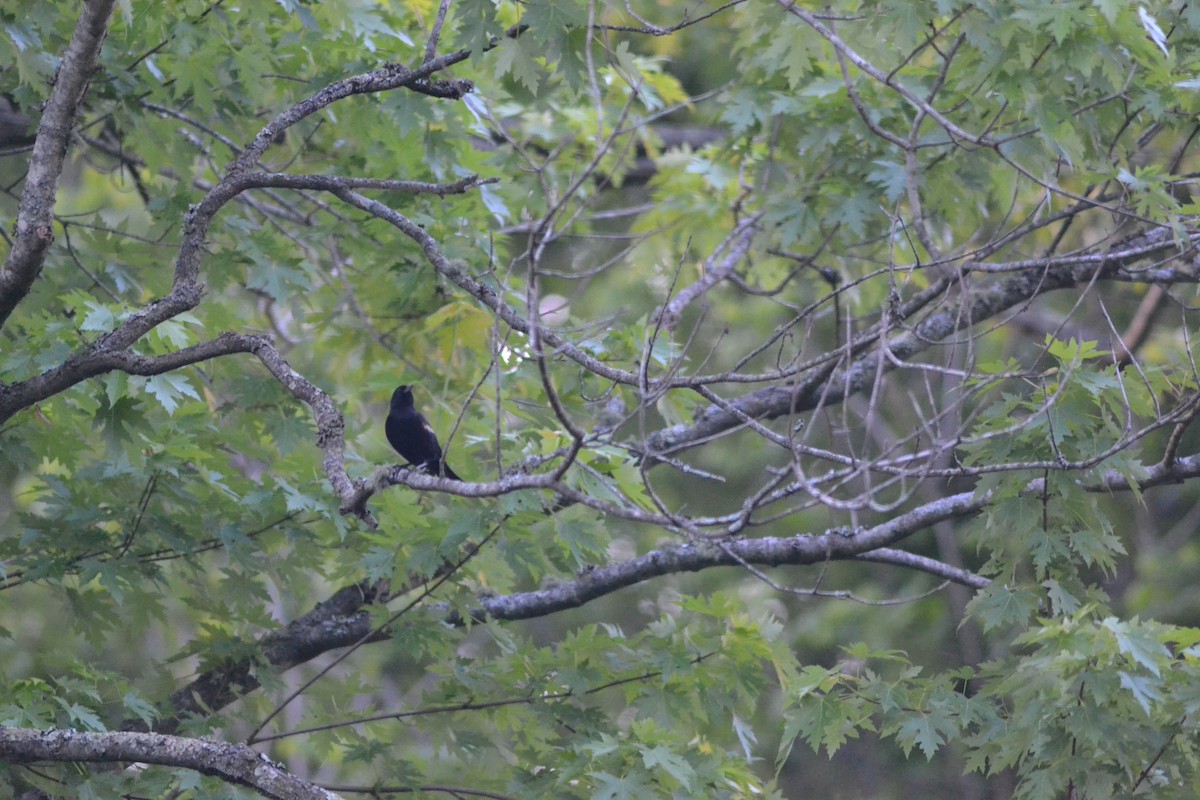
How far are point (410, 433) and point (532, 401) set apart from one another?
1.84 metres

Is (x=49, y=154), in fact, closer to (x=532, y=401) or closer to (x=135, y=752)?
(x=135, y=752)

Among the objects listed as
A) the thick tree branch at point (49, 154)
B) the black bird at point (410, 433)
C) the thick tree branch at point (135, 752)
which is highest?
the thick tree branch at point (49, 154)

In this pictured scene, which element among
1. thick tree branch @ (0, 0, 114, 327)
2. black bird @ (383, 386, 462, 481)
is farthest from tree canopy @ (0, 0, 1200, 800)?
black bird @ (383, 386, 462, 481)

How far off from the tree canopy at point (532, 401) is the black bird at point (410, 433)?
368 millimetres

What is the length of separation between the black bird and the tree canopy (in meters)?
0.37

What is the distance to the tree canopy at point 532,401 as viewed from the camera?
3057 millimetres

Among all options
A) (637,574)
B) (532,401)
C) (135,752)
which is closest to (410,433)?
(532,401)

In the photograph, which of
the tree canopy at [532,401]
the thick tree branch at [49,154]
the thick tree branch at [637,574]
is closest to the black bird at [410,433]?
the tree canopy at [532,401]

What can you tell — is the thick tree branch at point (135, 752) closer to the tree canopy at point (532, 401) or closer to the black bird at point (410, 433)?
the tree canopy at point (532, 401)

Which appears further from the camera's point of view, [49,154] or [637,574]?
[637,574]

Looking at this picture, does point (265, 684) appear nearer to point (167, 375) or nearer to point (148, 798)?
point (148, 798)

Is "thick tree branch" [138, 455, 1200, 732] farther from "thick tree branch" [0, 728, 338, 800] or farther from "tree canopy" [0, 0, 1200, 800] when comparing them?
"thick tree branch" [0, 728, 338, 800]

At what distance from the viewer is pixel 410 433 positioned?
5918mm

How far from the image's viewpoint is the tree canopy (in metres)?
3.06
